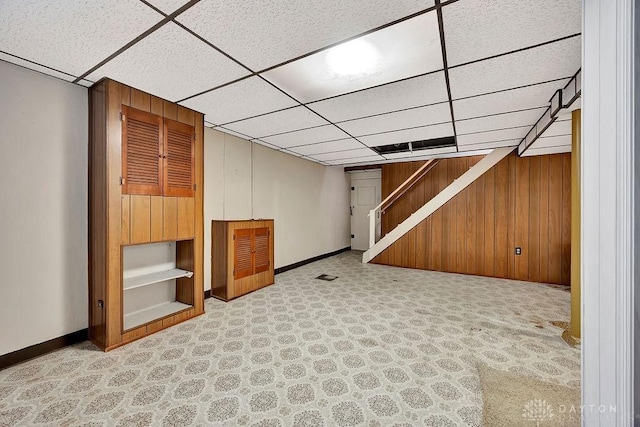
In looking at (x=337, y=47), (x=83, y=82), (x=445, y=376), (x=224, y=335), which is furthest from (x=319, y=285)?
(x=83, y=82)

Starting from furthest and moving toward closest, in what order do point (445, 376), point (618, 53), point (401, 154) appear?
point (401, 154)
point (445, 376)
point (618, 53)

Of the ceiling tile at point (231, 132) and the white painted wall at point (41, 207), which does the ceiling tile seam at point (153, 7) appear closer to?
the white painted wall at point (41, 207)

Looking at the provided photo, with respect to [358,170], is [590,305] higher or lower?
lower

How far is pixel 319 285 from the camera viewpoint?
4.42m

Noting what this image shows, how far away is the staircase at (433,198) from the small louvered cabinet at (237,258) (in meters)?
2.86

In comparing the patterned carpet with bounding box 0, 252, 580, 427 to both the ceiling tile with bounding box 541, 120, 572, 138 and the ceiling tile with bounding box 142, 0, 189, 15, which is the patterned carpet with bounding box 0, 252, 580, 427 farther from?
the ceiling tile with bounding box 142, 0, 189, 15

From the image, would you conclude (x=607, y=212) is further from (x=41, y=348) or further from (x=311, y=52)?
(x=41, y=348)

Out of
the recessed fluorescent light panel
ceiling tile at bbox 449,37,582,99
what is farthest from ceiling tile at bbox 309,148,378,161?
ceiling tile at bbox 449,37,582,99

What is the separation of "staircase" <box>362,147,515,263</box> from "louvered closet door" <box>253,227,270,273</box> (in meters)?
2.71

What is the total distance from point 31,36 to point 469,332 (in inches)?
172

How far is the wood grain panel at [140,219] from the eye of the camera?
251 cm

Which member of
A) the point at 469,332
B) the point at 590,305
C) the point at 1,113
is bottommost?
the point at 469,332

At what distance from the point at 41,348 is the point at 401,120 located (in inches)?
167

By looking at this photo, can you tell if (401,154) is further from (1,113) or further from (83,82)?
(1,113)
